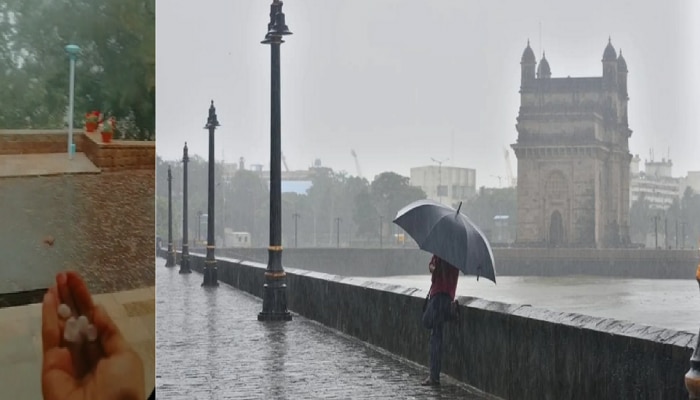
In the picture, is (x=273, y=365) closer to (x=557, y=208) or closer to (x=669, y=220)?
(x=557, y=208)

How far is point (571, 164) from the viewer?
95.7 m

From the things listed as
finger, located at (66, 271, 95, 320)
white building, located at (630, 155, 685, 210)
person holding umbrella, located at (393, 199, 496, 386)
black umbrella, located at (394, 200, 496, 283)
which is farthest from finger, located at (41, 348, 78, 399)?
white building, located at (630, 155, 685, 210)

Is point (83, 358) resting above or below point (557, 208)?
below

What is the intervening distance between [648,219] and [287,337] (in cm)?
10792

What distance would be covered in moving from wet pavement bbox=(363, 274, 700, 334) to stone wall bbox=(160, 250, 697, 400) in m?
50.4

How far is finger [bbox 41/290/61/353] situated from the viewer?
19.2 feet

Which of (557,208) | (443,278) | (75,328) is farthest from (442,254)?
(557,208)

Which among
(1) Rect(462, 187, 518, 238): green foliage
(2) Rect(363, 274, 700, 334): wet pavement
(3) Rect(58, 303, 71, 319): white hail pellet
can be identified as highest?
(1) Rect(462, 187, 518, 238): green foliage

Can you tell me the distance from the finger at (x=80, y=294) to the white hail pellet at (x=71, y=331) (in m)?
0.06

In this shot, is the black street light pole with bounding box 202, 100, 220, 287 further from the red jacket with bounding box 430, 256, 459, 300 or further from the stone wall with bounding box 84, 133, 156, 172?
the stone wall with bounding box 84, 133, 156, 172

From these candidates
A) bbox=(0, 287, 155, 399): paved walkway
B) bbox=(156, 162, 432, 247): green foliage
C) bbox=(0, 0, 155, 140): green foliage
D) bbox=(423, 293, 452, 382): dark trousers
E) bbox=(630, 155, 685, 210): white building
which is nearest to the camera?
bbox=(0, 287, 155, 399): paved walkway

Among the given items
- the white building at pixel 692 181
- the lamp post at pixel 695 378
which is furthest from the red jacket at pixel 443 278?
the white building at pixel 692 181

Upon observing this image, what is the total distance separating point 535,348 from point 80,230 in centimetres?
319

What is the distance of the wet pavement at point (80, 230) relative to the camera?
5.81m
